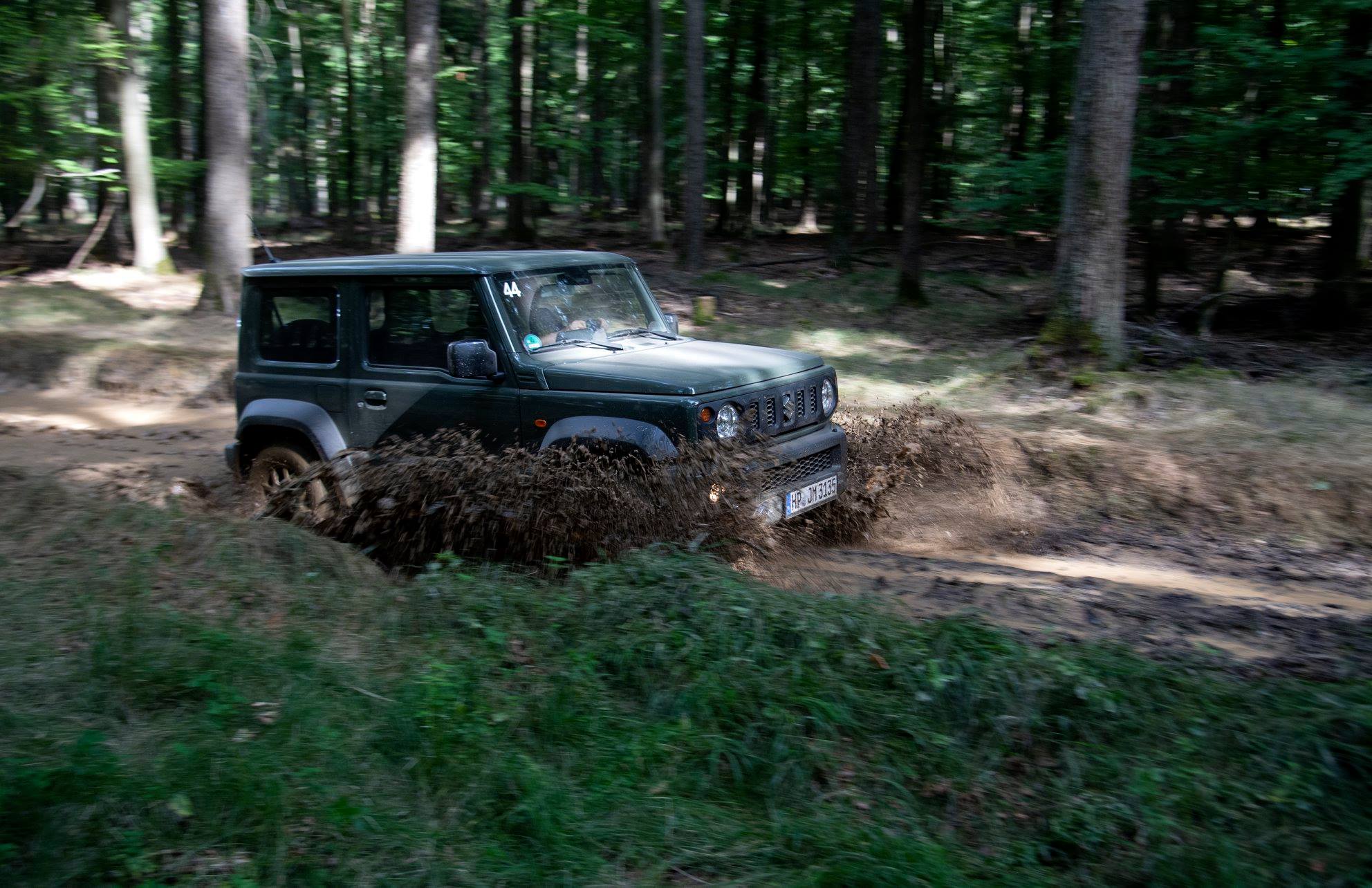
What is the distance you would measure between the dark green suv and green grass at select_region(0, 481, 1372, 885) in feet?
3.70

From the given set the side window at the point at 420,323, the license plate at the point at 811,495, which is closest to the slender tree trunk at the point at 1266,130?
the license plate at the point at 811,495

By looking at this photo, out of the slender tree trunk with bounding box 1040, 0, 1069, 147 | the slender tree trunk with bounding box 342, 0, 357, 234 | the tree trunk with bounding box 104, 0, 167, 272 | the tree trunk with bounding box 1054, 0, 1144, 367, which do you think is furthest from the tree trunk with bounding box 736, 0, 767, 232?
the tree trunk with bounding box 1054, 0, 1144, 367

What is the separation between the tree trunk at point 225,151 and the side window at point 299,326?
10391 millimetres

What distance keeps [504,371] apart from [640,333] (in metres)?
1.11

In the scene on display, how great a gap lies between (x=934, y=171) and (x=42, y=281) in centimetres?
2167

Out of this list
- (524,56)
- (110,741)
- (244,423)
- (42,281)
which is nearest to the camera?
(110,741)

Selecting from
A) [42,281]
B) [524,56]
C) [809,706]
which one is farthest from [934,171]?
[809,706]

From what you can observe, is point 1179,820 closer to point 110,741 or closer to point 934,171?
point 110,741

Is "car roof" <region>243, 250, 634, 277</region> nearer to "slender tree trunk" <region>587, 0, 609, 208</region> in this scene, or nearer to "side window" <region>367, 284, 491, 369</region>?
"side window" <region>367, 284, 491, 369</region>

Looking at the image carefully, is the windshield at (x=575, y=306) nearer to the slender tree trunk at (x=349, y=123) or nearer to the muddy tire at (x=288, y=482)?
the muddy tire at (x=288, y=482)

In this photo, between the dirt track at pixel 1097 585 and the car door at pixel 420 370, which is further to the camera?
the car door at pixel 420 370

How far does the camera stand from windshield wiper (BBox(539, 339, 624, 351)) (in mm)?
6285

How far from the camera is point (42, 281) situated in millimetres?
20641

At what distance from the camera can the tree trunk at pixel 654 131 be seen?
2117 cm
